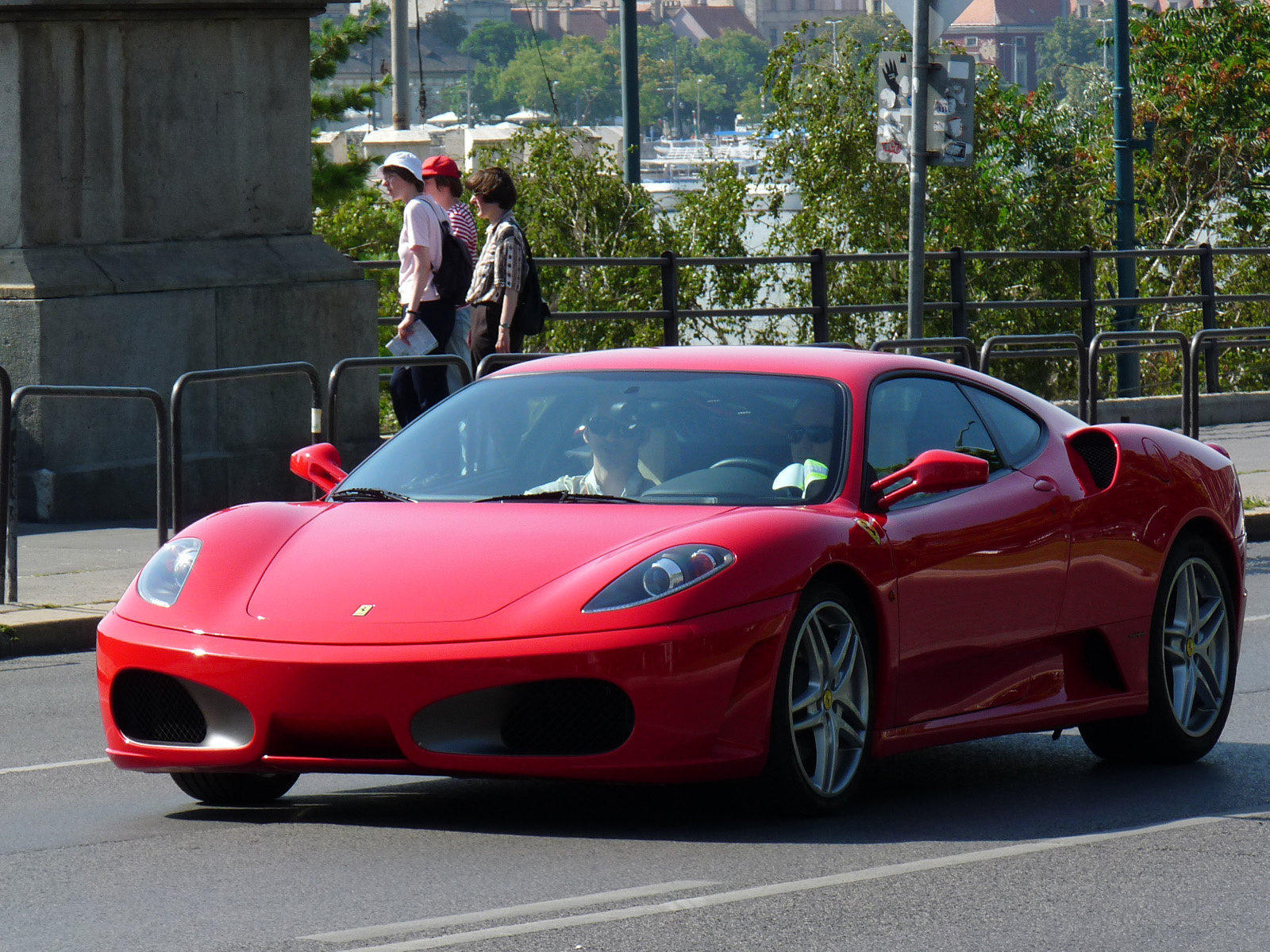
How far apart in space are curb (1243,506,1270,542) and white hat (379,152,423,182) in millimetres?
5389

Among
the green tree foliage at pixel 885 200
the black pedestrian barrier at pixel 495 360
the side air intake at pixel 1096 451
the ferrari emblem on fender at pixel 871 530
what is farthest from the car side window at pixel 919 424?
the green tree foliage at pixel 885 200

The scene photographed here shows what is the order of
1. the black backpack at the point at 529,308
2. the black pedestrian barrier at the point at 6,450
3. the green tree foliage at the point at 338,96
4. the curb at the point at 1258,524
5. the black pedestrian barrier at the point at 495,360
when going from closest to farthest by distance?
1. the black pedestrian barrier at the point at 6,450
2. the black pedestrian barrier at the point at 495,360
3. the black backpack at the point at 529,308
4. the curb at the point at 1258,524
5. the green tree foliage at the point at 338,96

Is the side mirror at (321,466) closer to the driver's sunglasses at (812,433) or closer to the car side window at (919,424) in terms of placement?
the driver's sunglasses at (812,433)

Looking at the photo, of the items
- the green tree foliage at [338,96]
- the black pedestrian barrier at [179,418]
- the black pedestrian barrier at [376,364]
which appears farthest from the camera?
the green tree foliage at [338,96]

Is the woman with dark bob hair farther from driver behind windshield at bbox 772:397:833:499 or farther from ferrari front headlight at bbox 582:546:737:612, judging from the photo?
ferrari front headlight at bbox 582:546:737:612

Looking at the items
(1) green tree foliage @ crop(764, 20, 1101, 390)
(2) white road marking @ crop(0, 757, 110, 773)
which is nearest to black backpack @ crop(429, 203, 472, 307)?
(2) white road marking @ crop(0, 757, 110, 773)

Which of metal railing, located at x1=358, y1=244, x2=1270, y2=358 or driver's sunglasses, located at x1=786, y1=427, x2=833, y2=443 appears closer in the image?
driver's sunglasses, located at x1=786, y1=427, x2=833, y2=443

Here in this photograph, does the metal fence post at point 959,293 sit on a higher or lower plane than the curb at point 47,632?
higher

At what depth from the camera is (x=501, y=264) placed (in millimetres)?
12953

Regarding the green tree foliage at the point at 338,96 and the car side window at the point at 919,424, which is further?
the green tree foliage at the point at 338,96

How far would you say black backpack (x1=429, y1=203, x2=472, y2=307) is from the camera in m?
13.4

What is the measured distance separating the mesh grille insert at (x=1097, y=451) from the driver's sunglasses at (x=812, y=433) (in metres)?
1.11

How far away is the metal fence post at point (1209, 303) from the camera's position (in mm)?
23000

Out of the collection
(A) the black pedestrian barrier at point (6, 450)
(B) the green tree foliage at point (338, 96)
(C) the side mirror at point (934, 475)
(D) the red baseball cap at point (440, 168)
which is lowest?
(A) the black pedestrian barrier at point (6, 450)
